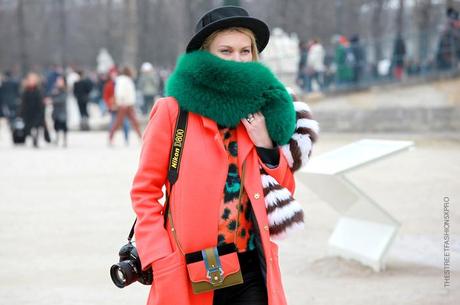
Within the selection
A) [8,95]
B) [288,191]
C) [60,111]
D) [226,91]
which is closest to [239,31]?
[226,91]

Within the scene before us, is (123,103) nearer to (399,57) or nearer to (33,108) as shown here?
(33,108)

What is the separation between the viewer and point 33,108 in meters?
18.5

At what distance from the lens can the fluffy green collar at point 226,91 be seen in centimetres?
307

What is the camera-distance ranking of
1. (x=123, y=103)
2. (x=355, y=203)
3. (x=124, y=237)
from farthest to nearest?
1. (x=123, y=103)
2. (x=124, y=237)
3. (x=355, y=203)

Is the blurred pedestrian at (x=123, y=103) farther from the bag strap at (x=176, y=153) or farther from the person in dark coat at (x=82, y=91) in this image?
the bag strap at (x=176, y=153)

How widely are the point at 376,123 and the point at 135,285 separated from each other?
14.2 m

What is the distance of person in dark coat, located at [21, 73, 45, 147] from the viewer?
18469 mm

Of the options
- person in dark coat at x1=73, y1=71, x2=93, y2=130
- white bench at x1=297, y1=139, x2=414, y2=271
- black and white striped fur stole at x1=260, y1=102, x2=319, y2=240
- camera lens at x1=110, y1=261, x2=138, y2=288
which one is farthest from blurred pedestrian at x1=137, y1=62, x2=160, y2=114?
camera lens at x1=110, y1=261, x2=138, y2=288

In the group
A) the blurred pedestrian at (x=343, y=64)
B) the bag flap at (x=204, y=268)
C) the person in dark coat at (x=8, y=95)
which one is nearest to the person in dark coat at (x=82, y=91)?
the person in dark coat at (x=8, y=95)

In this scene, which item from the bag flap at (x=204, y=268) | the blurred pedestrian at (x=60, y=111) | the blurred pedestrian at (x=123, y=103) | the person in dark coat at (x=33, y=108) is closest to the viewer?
the bag flap at (x=204, y=268)

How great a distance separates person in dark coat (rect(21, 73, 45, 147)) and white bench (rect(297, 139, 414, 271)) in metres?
12.7

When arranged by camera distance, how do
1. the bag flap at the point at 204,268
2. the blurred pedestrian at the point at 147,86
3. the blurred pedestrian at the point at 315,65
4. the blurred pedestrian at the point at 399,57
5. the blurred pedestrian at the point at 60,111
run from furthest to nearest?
the blurred pedestrian at the point at 147,86 < the blurred pedestrian at the point at 315,65 < the blurred pedestrian at the point at 399,57 < the blurred pedestrian at the point at 60,111 < the bag flap at the point at 204,268

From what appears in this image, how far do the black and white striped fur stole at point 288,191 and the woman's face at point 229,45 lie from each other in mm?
391

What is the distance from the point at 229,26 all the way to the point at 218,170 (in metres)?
0.56
